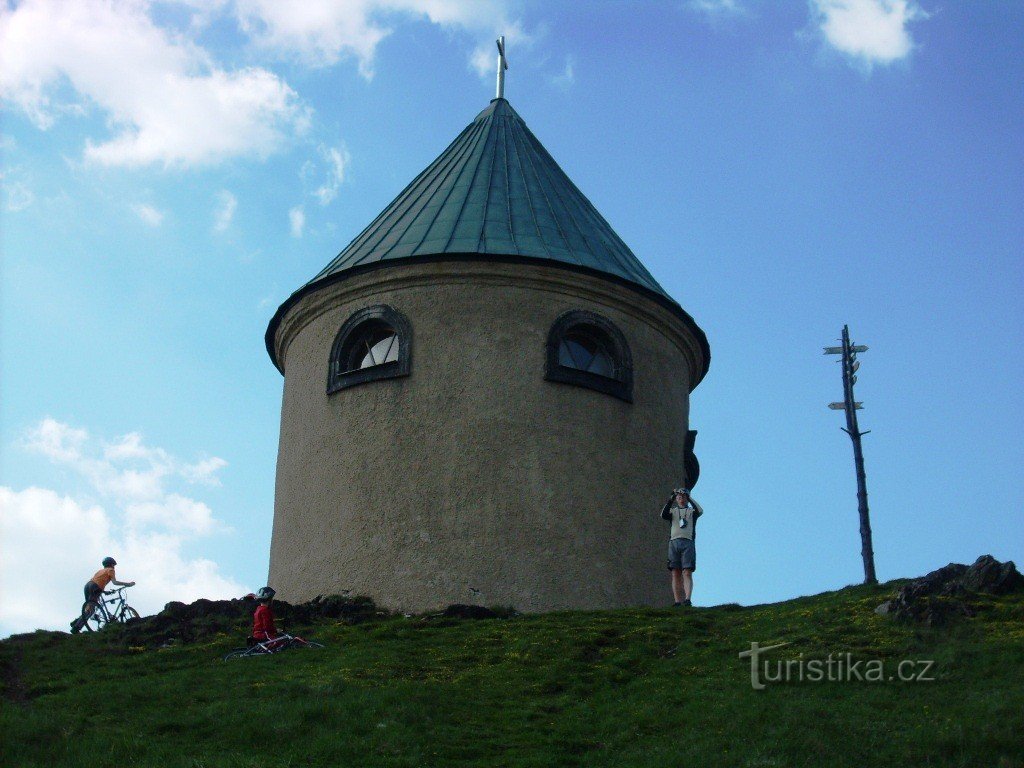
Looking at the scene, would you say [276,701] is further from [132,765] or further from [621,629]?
[621,629]

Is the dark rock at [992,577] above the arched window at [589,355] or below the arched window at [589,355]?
below

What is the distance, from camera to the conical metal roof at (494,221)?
832 inches

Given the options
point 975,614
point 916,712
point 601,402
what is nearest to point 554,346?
point 601,402

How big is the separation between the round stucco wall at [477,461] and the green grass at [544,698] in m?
2.32

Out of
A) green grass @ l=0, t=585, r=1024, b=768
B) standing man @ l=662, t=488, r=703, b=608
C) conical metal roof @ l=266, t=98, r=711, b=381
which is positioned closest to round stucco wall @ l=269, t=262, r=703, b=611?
conical metal roof @ l=266, t=98, r=711, b=381

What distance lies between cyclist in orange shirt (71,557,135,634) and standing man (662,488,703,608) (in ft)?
25.4

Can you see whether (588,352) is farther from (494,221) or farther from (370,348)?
(370,348)

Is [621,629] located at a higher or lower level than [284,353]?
lower

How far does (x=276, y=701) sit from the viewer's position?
13344 millimetres

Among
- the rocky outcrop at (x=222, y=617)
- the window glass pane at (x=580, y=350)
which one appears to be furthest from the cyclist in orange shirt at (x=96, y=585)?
the window glass pane at (x=580, y=350)

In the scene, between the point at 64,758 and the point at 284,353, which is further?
the point at 284,353

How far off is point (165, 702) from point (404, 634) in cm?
377

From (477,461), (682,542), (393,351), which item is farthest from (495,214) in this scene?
(682,542)

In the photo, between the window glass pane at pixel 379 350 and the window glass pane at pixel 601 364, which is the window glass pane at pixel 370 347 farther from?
the window glass pane at pixel 601 364
